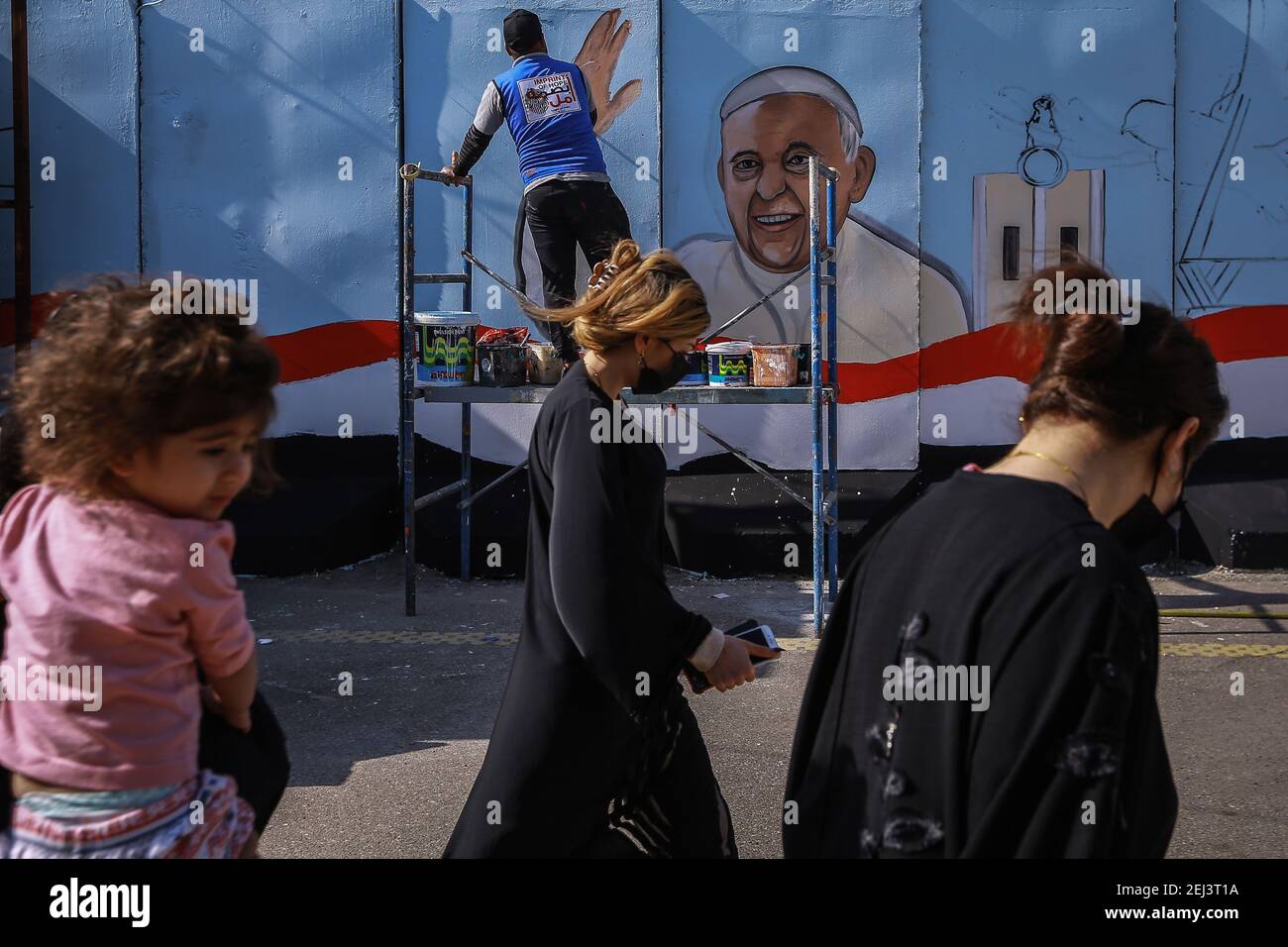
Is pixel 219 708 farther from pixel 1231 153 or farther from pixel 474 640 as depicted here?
pixel 1231 153

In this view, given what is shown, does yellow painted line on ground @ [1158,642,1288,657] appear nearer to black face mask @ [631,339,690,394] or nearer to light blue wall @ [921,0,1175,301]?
light blue wall @ [921,0,1175,301]

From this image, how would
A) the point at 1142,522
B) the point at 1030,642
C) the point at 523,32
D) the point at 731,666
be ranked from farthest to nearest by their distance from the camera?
1. the point at 523,32
2. the point at 731,666
3. the point at 1142,522
4. the point at 1030,642

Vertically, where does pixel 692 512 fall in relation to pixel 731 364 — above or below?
below

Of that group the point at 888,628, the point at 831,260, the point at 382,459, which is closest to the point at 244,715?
the point at 888,628

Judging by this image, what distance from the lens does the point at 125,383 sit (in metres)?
1.92

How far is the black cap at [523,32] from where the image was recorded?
24.3ft

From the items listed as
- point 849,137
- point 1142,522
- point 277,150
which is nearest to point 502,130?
point 277,150

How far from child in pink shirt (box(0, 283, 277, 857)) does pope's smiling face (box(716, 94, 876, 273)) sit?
7.17m

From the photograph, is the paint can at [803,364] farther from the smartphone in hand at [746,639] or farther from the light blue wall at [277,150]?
the smartphone in hand at [746,639]

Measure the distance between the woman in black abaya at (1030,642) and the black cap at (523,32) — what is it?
19.0 feet

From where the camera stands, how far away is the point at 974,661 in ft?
5.91

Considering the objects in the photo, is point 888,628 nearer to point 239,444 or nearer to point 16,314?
point 239,444

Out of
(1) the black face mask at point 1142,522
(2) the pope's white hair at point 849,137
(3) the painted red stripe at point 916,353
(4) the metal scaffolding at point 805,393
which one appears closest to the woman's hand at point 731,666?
(1) the black face mask at point 1142,522

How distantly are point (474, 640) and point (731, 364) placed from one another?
196 cm
